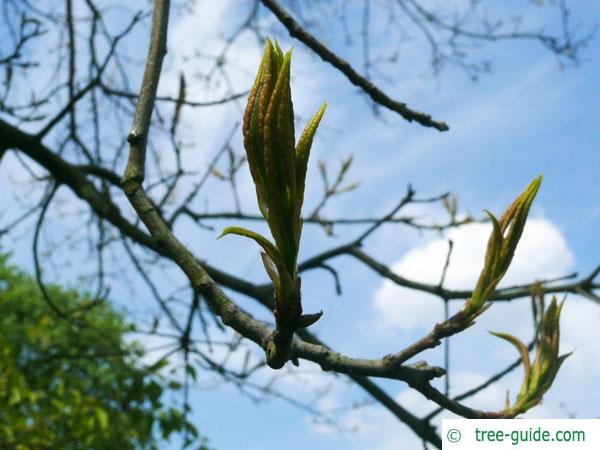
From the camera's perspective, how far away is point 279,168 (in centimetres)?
57

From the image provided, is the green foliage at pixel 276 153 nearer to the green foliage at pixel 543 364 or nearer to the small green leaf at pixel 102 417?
the green foliage at pixel 543 364

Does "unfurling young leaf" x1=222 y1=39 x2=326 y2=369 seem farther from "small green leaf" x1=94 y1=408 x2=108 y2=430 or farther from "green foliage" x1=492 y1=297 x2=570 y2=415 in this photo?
"small green leaf" x1=94 y1=408 x2=108 y2=430

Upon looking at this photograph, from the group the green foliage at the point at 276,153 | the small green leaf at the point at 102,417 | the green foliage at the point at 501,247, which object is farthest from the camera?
the small green leaf at the point at 102,417

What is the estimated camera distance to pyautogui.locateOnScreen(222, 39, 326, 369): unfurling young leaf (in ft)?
1.81

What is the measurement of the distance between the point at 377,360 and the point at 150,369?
7.14 ft

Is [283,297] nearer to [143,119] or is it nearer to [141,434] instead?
[143,119]

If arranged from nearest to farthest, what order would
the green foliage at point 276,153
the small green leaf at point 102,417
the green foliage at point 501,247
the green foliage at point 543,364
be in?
the green foliage at point 276,153 < the green foliage at point 501,247 < the green foliage at point 543,364 < the small green leaf at point 102,417

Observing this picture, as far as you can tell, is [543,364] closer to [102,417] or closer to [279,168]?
[279,168]

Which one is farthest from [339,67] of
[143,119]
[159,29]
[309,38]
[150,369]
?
[150,369]

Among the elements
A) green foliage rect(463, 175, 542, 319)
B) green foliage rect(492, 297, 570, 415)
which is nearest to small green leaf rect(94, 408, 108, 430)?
green foliage rect(492, 297, 570, 415)

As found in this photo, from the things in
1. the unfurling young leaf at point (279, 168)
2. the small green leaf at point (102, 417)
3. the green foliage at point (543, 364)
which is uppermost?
the small green leaf at point (102, 417)

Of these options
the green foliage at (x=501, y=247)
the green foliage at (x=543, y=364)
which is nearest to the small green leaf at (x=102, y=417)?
the green foliage at (x=543, y=364)

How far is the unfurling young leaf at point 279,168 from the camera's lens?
0.55 metres

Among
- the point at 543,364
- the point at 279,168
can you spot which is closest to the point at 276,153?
the point at 279,168
